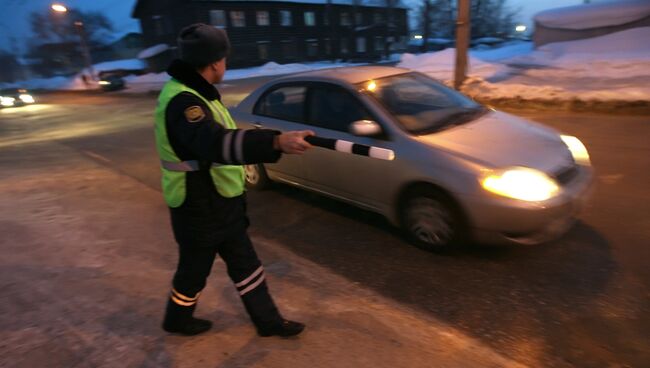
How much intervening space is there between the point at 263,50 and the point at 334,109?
38.4 m

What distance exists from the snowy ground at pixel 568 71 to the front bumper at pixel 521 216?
20.2 feet

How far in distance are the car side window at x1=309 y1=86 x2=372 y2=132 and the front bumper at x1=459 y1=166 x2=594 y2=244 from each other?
1260 millimetres

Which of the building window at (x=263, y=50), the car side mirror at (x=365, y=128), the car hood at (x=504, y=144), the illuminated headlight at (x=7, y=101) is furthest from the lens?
the building window at (x=263, y=50)

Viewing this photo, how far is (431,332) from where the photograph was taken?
2.78 metres

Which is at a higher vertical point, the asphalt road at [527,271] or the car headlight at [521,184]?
the car headlight at [521,184]

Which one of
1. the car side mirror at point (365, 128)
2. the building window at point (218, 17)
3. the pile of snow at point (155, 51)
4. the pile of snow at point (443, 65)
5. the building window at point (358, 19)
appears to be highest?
the building window at point (218, 17)

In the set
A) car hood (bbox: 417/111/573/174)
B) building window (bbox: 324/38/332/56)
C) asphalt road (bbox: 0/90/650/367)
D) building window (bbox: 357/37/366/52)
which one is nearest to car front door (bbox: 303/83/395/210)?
asphalt road (bbox: 0/90/650/367)

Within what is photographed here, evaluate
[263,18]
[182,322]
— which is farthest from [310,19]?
[182,322]

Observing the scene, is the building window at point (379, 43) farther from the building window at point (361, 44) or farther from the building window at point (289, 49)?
the building window at point (289, 49)

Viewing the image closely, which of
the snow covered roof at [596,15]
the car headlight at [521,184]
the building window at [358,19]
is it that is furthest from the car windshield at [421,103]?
the building window at [358,19]

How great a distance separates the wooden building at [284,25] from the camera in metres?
38.3

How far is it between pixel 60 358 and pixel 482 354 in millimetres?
2384

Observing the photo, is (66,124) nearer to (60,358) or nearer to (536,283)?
(60,358)

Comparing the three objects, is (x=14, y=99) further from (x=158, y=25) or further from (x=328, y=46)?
(x=328, y=46)
